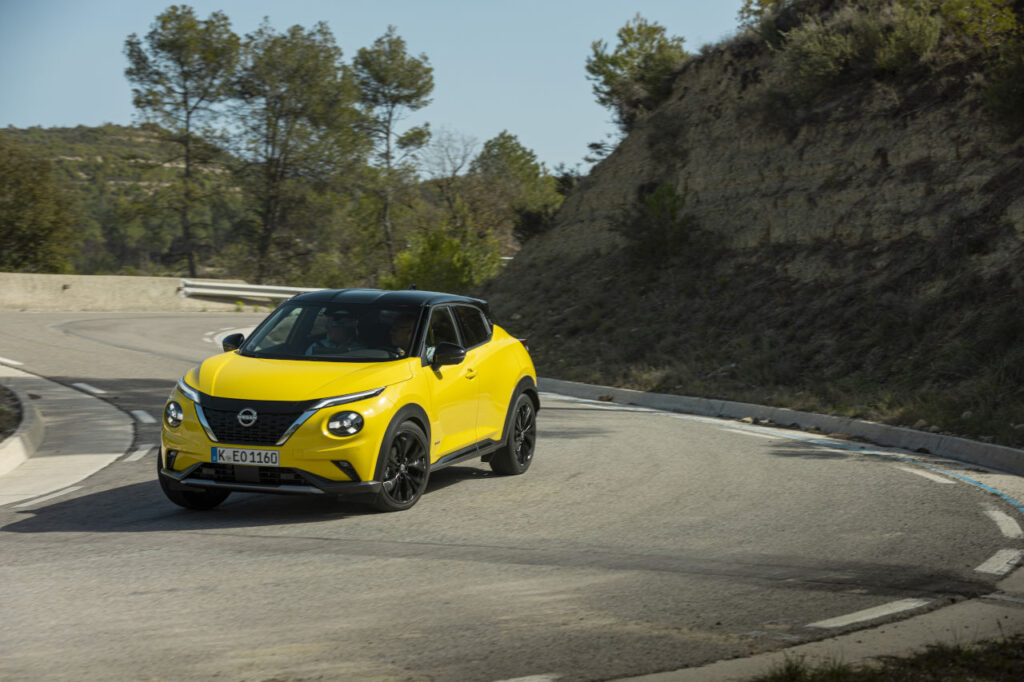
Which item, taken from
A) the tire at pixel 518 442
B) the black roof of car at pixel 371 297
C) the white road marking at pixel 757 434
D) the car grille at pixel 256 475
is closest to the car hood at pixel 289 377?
the car grille at pixel 256 475

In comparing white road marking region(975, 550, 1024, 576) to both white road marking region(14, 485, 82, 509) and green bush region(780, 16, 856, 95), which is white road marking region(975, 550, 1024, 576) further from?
green bush region(780, 16, 856, 95)

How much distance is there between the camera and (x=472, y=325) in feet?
33.1

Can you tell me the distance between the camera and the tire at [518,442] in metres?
10.2

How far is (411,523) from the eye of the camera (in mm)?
7945

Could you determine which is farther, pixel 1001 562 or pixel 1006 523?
pixel 1006 523

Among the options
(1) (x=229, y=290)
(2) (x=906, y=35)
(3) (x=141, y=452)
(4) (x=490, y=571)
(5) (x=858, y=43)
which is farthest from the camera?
(1) (x=229, y=290)

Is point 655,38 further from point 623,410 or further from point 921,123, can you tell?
point 623,410

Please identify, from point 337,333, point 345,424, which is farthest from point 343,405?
point 337,333

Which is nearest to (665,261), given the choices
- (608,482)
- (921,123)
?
(921,123)

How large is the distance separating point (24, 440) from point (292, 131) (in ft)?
160

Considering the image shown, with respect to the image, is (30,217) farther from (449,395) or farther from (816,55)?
(449,395)

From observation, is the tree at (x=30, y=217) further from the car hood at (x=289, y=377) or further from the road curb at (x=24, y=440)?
the car hood at (x=289, y=377)

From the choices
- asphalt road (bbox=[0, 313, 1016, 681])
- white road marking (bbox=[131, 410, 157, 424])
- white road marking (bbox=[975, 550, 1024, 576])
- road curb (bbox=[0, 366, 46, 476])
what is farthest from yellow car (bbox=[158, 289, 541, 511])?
white road marking (bbox=[131, 410, 157, 424])

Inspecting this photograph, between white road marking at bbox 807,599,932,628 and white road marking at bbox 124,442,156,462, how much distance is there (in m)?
7.34
